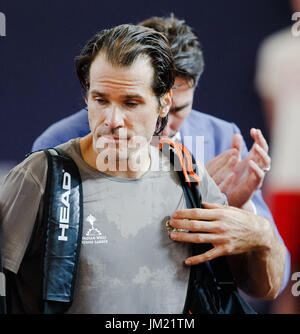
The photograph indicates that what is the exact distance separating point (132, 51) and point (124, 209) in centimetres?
36

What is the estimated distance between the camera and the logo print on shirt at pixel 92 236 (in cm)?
96

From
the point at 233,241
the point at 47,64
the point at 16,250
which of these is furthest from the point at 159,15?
the point at 16,250

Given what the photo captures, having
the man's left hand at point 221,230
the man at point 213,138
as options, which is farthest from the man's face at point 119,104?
the man at point 213,138

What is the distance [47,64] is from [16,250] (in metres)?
0.56

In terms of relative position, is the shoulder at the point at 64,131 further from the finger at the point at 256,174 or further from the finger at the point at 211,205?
the finger at the point at 256,174

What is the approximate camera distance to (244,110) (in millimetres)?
1401

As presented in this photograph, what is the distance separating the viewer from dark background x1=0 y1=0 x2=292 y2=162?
118cm

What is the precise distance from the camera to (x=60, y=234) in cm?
91

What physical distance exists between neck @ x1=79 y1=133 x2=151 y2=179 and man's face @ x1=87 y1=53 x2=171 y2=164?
3 centimetres

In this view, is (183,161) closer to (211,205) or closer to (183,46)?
(211,205)

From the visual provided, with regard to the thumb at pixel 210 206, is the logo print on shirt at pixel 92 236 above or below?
below

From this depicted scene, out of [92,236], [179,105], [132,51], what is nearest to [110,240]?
[92,236]

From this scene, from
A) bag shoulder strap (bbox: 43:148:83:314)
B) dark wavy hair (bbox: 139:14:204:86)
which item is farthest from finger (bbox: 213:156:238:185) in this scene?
bag shoulder strap (bbox: 43:148:83:314)
